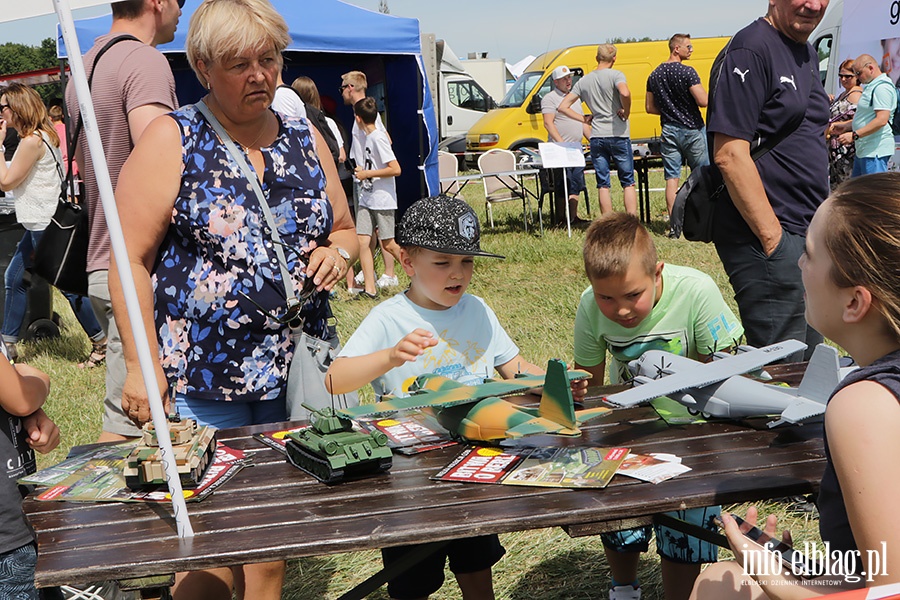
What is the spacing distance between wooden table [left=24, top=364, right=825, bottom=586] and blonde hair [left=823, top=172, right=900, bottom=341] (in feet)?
1.75

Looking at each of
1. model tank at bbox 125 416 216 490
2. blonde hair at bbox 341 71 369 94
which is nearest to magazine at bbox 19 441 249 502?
model tank at bbox 125 416 216 490

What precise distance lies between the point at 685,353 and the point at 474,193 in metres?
14.8

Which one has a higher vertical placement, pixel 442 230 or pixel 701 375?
pixel 442 230

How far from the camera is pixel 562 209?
12172mm

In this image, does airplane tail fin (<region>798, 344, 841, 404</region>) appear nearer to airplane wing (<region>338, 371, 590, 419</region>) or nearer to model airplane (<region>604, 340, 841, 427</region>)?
model airplane (<region>604, 340, 841, 427</region>)

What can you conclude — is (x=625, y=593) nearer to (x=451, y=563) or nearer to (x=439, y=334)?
(x=451, y=563)

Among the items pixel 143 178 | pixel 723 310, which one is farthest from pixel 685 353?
pixel 143 178

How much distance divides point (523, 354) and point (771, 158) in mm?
2848

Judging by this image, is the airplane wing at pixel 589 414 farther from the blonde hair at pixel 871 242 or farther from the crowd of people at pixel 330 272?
the blonde hair at pixel 871 242

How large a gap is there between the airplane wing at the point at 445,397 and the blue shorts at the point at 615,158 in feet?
29.4

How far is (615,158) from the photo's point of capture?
36.8 ft

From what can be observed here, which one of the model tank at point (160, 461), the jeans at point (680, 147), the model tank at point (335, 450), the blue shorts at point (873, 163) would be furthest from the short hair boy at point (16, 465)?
the blue shorts at point (873, 163)

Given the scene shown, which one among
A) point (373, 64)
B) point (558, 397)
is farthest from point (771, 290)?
point (373, 64)

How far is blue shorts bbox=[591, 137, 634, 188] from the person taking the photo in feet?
36.1
